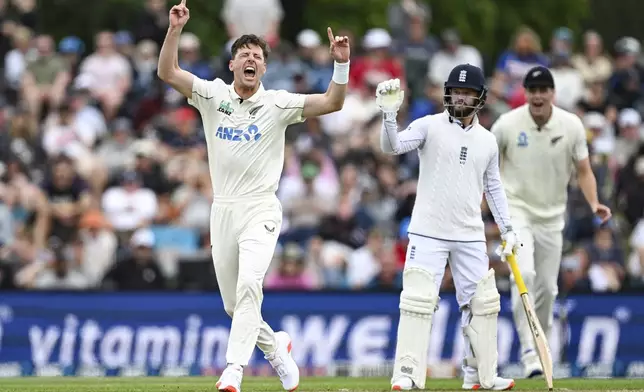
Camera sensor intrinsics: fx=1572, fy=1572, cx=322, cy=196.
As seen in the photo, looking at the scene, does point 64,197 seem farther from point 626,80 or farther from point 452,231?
point 452,231

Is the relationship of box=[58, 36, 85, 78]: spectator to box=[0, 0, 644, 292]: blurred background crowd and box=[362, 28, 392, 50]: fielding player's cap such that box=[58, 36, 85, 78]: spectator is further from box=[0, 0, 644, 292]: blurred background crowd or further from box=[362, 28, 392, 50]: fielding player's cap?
box=[362, 28, 392, 50]: fielding player's cap

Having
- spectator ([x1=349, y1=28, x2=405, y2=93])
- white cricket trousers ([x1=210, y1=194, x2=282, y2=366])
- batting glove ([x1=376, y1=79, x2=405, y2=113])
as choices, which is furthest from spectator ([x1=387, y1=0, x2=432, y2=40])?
white cricket trousers ([x1=210, y1=194, x2=282, y2=366])

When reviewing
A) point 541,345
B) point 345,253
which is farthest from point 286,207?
point 541,345

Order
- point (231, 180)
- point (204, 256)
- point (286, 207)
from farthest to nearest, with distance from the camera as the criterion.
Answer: point (286, 207) < point (204, 256) < point (231, 180)

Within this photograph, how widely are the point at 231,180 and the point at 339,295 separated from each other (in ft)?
21.7

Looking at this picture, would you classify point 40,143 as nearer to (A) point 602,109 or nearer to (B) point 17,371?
(B) point 17,371

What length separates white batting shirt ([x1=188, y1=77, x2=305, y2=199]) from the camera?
42.4 ft

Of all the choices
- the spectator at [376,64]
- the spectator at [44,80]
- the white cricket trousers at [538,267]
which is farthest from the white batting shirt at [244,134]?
the spectator at [376,64]

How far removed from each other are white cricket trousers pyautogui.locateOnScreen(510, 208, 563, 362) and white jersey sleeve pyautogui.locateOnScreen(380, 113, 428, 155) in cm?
245

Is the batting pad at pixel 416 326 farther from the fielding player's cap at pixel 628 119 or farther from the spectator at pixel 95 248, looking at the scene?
the fielding player's cap at pixel 628 119

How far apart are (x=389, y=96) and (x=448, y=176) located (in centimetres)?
105

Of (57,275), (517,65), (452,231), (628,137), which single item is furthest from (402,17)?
(452,231)

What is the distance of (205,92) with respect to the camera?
1312 centimetres

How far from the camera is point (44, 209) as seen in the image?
21.7 metres
